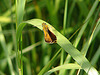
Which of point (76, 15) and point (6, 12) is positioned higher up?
point (6, 12)

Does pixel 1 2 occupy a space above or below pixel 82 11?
above

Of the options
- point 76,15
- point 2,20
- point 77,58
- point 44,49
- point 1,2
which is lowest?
point 77,58

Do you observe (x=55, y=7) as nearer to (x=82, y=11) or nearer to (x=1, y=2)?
(x=82, y=11)

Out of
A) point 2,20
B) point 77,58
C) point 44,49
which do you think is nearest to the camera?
point 77,58

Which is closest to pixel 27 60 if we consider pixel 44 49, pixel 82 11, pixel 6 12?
pixel 44 49

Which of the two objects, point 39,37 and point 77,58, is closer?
point 77,58

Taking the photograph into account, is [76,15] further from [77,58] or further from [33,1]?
[77,58]

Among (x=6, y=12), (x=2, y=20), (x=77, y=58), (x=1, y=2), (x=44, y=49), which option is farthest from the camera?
(x=1, y=2)

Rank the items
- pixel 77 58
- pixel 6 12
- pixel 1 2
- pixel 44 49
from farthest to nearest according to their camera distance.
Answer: pixel 1 2
pixel 6 12
pixel 44 49
pixel 77 58

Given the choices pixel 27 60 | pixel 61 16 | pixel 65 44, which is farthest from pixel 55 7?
pixel 65 44
